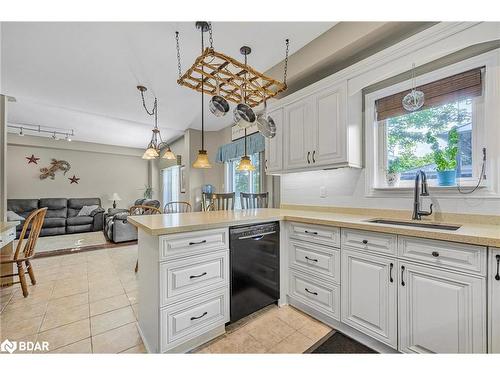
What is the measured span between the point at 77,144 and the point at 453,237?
29.0 feet

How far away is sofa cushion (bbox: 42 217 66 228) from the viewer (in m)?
5.62

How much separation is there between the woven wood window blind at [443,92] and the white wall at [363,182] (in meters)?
0.22

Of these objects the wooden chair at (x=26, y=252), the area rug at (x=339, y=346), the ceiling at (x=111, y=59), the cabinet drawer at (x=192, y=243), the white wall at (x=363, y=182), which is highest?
the ceiling at (x=111, y=59)

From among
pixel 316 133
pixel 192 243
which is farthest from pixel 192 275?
pixel 316 133

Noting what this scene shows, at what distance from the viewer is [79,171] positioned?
22.7 feet

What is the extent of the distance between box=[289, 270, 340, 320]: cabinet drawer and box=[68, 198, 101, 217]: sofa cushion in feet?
23.3

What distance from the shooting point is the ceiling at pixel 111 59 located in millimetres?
2127

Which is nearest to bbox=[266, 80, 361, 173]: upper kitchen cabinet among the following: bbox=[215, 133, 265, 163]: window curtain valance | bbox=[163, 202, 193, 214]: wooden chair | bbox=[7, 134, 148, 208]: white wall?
bbox=[215, 133, 265, 163]: window curtain valance

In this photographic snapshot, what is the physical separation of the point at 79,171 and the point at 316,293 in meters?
8.03

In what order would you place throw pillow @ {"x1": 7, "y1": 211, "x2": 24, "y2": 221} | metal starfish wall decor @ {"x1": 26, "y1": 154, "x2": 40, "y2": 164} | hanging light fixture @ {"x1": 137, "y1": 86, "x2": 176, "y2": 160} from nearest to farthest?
hanging light fixture @ {"x1": 137, "y1": 86, "x2": 176, "y2": 160}
throw pillow @ {"x1": 7, "y1": 211, "x2": 24, "y2": 221}
metal starfish wall decor @ {"x1": 26, "y1": 154, "x2": 40, "y2": 164}

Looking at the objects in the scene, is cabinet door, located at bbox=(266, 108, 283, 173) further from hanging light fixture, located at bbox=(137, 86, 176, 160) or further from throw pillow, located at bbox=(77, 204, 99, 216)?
throw pillow, located at bbox=(77, 204, 99, 216)

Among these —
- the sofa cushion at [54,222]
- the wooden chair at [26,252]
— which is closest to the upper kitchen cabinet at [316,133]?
the wooden chair at [26,252]

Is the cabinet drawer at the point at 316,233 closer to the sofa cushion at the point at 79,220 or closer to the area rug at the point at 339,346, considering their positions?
the area rug at the point at 339,346
